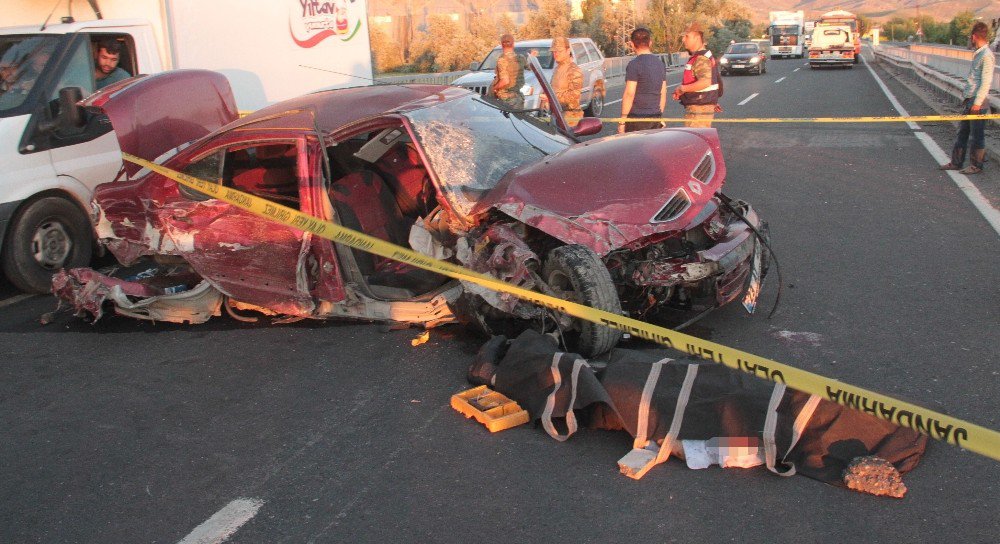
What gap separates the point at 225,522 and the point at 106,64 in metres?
5.40

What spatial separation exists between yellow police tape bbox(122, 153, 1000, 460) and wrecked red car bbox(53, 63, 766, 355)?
11 cm

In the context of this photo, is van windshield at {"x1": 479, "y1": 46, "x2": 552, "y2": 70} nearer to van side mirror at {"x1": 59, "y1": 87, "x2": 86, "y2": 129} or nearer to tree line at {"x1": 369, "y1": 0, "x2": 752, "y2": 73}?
van side mirror at {"x1": 59, "y1": 87, "x2": 86, "y2": 129}

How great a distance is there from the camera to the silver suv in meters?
15.1

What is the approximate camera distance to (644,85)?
903 cm

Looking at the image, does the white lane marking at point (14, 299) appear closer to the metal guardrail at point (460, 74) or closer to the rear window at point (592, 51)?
the metal guardrail at point (460, 74)

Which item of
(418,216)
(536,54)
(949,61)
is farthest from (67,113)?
(949,61)

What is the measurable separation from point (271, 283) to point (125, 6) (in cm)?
428

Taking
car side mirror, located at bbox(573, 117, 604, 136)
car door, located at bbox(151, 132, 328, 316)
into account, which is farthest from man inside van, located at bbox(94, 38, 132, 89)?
car side mirror, located at bbox(573, 117, 604, 136)

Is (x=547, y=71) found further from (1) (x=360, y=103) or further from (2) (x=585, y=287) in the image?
(2) (x=585, y=287)

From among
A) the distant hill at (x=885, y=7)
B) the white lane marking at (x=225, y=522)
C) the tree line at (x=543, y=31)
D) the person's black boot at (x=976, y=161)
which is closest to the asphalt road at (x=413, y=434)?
the white lane marking at (x=225, y=522)

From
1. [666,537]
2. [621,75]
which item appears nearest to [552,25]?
[621,75]

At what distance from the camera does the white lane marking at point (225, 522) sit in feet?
11.2

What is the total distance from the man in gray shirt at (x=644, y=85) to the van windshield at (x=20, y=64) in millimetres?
5333

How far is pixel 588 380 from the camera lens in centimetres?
402
